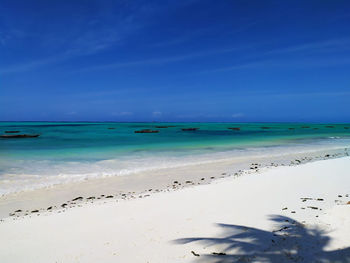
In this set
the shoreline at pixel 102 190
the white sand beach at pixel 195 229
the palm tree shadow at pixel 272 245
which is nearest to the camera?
the palm tree shadow at pixel 272 245

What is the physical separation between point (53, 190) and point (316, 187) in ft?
35.3

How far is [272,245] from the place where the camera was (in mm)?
5031

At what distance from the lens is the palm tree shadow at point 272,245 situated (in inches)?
180

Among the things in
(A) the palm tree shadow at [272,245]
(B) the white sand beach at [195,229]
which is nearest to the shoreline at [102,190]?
(B) the white sand beach at [195,229]

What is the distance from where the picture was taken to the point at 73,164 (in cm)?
1734

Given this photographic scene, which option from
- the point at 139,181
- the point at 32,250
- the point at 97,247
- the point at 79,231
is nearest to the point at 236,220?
the point at 97,247

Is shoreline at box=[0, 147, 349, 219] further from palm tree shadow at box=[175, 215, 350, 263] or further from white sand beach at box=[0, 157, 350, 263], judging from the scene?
palm tree shadow at box=[175, 215, 350, 263]

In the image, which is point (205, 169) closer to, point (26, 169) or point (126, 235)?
point (126, 235)

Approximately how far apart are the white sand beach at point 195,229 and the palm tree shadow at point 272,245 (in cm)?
2

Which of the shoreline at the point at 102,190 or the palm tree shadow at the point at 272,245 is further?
the shoreline at the point at 102,190

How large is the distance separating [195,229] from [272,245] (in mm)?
1750

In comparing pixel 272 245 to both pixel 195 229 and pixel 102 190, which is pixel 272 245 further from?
pixel 102 190

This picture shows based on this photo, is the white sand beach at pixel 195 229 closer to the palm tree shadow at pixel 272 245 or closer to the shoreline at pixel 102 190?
the palm tree shadow at pixel 272 245

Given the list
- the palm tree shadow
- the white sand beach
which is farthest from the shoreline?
the palm tree shadow
